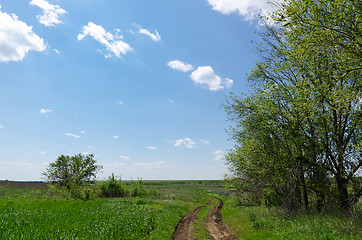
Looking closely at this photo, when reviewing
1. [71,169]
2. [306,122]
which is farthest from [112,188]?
[306,122]

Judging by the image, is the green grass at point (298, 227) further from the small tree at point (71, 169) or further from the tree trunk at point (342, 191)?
the small tree at point (71, 169)

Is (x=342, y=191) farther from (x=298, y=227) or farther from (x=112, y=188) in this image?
(x=112, y=188)

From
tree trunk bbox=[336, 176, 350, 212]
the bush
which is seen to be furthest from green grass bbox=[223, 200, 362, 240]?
the bush

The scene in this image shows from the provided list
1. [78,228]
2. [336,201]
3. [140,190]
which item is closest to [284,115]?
[336,201]

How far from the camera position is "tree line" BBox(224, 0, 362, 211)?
12961mm

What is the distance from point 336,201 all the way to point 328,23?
41.3 feet

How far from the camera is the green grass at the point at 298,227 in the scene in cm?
1191

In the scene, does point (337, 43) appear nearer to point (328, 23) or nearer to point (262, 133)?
point (328, 23)

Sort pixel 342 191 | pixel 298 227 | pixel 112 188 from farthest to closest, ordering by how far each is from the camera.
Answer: pixel 112 188, pixel 342 191, pixel 298 227

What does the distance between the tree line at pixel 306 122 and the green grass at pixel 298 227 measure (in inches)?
Result: 72.1

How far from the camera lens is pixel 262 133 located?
19828 millimetres

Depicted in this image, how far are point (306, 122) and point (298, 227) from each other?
796 cm

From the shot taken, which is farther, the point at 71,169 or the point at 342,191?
the point at 71,169

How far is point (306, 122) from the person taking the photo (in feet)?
59.1
